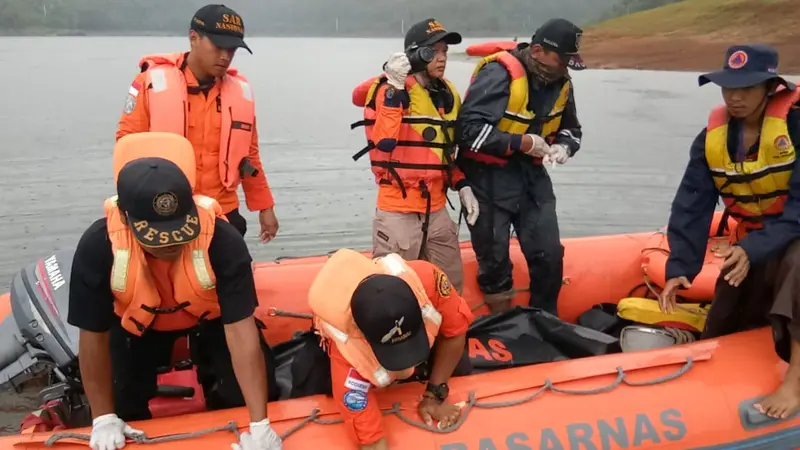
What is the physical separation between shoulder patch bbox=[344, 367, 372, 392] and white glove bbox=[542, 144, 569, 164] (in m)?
1.51

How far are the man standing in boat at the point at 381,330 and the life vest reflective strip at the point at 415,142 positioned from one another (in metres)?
0.84

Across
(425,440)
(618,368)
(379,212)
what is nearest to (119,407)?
(425,440)

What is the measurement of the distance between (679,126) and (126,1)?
Result: 3497 inches

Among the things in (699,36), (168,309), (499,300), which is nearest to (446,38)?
(499,300)

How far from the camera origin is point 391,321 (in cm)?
216

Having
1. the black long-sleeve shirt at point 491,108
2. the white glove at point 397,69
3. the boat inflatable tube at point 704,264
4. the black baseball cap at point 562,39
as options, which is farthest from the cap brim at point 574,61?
the boat inflatable tube at point 704,264

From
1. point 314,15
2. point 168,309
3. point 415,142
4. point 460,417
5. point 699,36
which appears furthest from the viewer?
point 314,15

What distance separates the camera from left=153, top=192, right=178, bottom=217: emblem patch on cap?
211 centimetres

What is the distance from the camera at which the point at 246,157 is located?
10.5ft

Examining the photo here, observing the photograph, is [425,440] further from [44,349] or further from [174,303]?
[44,349]

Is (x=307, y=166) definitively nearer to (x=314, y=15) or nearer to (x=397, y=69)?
(x=397, y=69)

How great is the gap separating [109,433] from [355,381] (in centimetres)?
77

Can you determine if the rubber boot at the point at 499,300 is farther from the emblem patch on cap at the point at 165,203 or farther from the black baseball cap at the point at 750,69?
the emblem patch on cap at the point at 165,203

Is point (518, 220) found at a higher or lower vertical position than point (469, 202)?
lower
